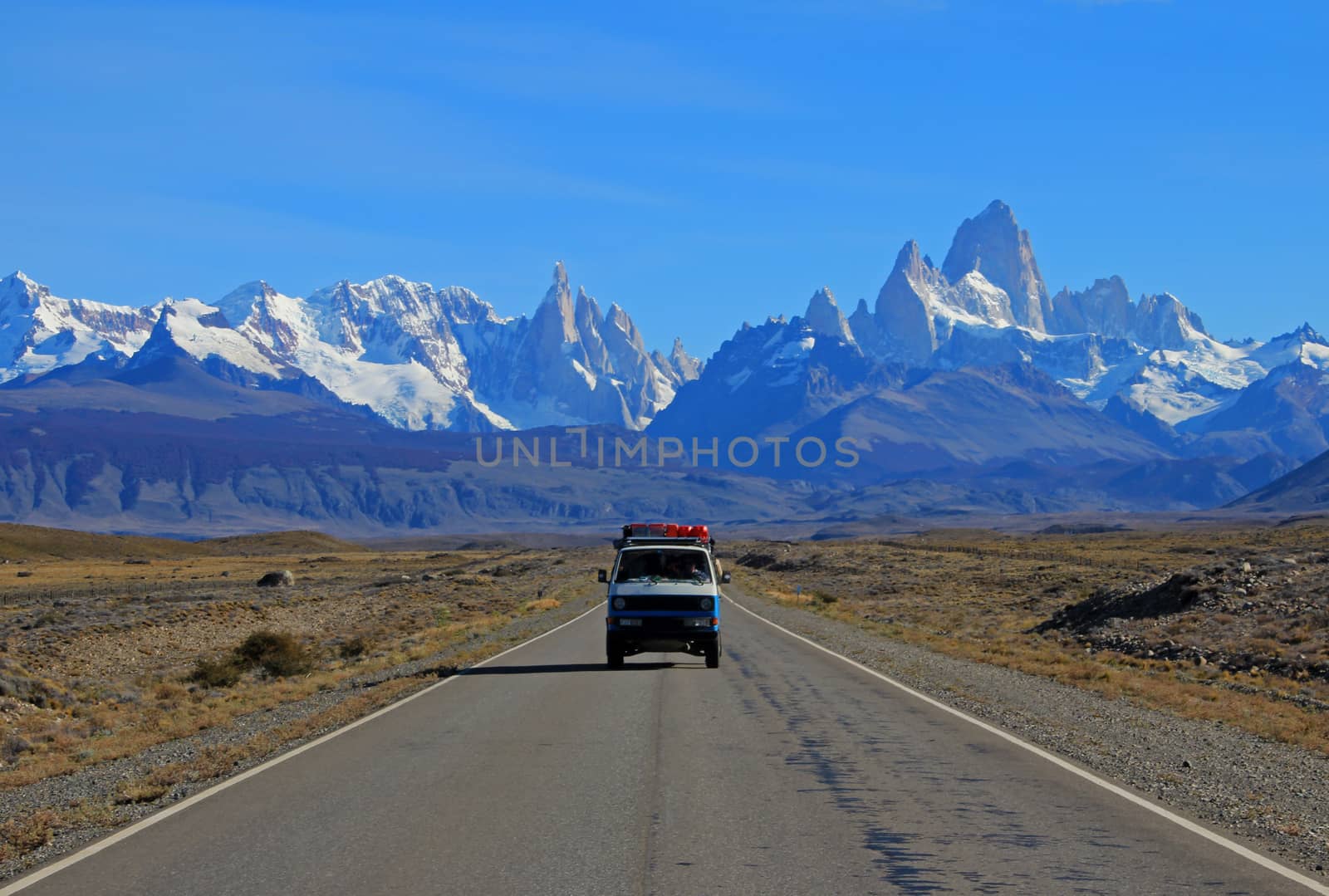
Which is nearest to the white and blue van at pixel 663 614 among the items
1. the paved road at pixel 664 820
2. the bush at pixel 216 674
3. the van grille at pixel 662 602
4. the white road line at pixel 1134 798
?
the van grille at pixel 662 602

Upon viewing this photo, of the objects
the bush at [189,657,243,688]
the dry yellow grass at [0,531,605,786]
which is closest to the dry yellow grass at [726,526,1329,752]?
the dry yellow grass at [0,531,605,786]

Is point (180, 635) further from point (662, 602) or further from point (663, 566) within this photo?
point (662, 602)

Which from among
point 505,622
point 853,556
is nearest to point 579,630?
point 505,622

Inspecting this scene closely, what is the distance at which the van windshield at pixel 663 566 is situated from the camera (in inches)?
1055

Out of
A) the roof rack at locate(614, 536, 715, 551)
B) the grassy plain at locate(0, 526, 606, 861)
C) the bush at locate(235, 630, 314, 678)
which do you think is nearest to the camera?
the grassy plain at locate(0, 526, 606, 861)

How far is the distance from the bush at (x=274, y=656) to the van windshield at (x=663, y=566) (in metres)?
9.43

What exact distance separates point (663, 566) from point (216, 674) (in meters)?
10.8

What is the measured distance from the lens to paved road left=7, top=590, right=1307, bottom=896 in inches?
372

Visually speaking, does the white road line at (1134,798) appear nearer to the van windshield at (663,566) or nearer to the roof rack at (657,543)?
the van windshield at (663,566)

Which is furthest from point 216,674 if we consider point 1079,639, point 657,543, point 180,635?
point 1079,639

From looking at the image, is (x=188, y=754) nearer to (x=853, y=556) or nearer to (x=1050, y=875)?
(x=1050, y=875)

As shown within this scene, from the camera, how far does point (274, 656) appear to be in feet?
109

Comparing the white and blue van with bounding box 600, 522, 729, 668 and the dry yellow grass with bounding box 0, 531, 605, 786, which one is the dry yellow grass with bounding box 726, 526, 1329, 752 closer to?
the white and blue van with bounding box 600, 522, 729, 668

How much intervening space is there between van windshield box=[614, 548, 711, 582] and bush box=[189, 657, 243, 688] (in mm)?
9587
